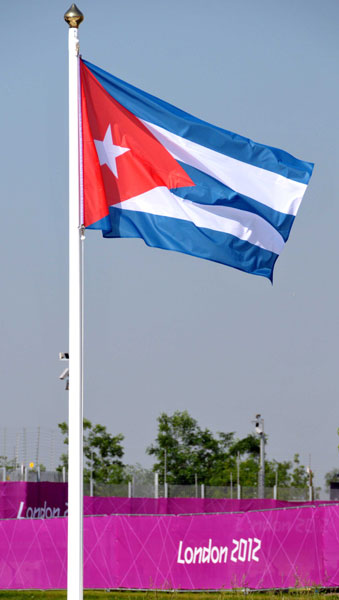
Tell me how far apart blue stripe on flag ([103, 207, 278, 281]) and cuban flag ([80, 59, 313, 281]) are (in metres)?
0.01

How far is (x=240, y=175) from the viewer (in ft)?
36.2

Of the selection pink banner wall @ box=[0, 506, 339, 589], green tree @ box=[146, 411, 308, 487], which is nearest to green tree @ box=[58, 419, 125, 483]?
green tree @ box=[146, 411, 308, 487]

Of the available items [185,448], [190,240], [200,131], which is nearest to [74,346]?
[190,240]

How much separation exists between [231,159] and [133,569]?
11.7 m

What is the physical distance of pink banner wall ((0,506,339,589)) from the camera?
1872cm

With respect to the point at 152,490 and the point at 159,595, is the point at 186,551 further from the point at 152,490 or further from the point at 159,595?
the point at 152,490

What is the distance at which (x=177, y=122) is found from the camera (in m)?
10.7

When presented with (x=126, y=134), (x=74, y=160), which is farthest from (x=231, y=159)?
(x=74, y=160)

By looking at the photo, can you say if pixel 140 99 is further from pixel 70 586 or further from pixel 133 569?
pixel 133 569

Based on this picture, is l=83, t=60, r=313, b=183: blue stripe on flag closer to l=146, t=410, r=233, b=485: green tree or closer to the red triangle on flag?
the red triangle on flag

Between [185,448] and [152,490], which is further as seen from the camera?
[185,448]

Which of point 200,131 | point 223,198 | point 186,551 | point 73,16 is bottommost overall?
point 186,551

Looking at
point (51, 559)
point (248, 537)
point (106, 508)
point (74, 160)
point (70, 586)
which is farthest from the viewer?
point (106, 508)

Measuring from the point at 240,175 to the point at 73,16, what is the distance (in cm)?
259
